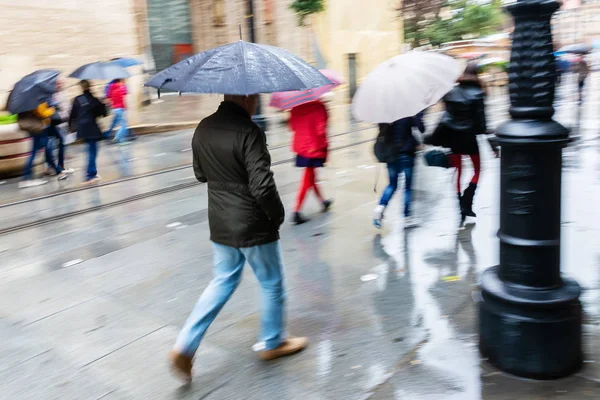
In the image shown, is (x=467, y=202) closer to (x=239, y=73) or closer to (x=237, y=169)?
(x=237, y=169)

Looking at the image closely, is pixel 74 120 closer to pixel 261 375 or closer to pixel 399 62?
pixel 399 62

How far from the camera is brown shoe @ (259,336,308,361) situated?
12.3 ft

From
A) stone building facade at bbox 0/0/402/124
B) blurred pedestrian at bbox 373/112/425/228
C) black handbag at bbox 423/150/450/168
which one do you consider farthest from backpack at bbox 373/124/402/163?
stone building facade at bbox 0/0/402/124

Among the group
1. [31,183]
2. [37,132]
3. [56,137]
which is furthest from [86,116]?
[31,183]

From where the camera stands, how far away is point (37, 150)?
10180 mm

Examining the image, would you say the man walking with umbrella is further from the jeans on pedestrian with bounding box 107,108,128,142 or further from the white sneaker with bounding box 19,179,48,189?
the jeans on pedestrian with bounding box 107,108,128,142

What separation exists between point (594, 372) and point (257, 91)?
2.44 m

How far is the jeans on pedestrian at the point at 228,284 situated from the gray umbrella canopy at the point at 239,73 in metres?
0.93

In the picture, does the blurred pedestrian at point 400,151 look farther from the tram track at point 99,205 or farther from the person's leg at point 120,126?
the person's leg at point 120,126

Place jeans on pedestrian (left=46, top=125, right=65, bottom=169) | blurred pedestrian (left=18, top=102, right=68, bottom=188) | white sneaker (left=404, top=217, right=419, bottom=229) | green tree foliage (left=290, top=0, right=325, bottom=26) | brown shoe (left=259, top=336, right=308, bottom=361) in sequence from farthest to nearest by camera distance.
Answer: green tree foliage (left=290, top=0, right=325, bottom=26) < jeans on pedestrian (left=46, top=125, right=65, bottom=169) < blurred pedestrian (left=18, top=102, right=68, bottom=188) < white sneaker (left=404, top=217, right=419, bottom=229) < brown shoe (left=259, top=336, right=308, bottom=361)

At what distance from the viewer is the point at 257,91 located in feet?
9.92

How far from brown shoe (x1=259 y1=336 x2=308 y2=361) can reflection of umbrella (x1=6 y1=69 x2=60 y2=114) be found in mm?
6843

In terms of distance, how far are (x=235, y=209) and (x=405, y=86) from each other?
2.62 meters

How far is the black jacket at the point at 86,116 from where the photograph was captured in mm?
9750
